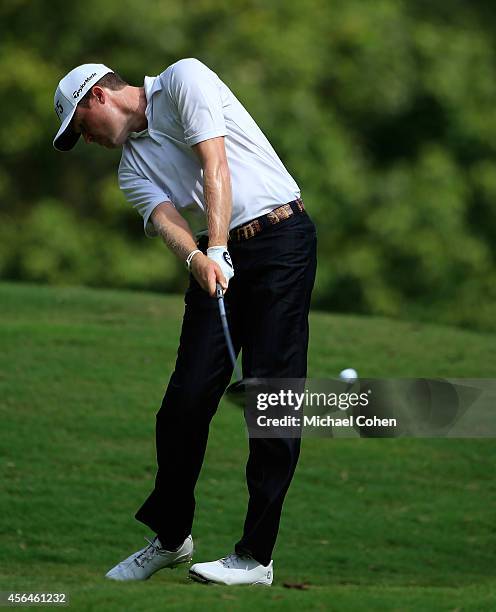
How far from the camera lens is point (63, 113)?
16.7ft

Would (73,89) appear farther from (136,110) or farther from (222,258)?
(222,258)

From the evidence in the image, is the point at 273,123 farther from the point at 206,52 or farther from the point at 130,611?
the point at 130,611

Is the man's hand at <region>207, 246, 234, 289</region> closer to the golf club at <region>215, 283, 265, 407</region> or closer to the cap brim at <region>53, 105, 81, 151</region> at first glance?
the golf club at <region>215, 283, 265, 407</region>

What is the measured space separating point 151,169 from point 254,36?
15852 millimetres

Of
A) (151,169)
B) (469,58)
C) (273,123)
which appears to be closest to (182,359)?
(151,169)

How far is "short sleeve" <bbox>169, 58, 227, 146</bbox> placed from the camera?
479cm

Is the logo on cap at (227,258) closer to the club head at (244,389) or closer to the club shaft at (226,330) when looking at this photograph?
the club shaft at (226,330)

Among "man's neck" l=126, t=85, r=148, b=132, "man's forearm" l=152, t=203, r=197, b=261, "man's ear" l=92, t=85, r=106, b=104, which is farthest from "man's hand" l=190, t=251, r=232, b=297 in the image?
"man's ear" l=92, t=85, r=106, b=104

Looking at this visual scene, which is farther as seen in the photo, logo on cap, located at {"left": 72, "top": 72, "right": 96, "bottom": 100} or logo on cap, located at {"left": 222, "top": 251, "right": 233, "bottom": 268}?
logo on cap, located at {"left": 72, "top": 72, "right": 96, "bottom": 100}

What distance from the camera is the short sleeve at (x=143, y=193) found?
5.04m

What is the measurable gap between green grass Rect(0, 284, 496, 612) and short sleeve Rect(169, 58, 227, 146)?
165 cm

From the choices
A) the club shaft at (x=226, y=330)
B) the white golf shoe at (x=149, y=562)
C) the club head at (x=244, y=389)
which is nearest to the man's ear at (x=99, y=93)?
the club shaft at (x=226, y=330)

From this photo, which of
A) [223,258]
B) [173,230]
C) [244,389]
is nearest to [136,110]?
[173,230]

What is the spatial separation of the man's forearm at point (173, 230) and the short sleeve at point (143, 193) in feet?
0.10
